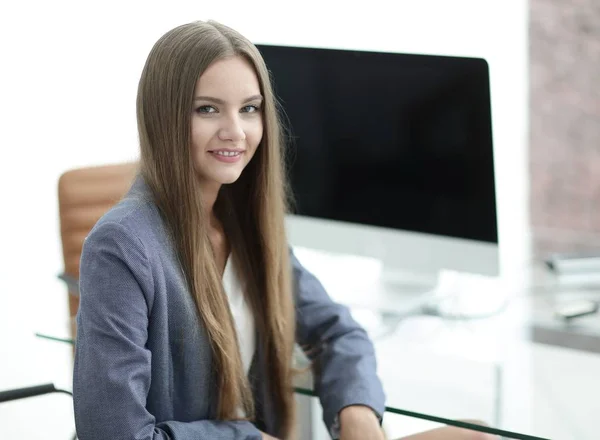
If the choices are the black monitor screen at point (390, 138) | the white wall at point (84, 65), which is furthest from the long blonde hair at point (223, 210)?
the white wall at point (84, 65)

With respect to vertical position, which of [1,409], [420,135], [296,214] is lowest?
[1,409]

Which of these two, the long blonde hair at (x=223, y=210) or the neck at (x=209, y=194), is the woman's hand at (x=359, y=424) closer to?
the long blonde hair at (x=223, y=210)

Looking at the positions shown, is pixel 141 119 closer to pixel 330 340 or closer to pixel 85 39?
pixel 330 340

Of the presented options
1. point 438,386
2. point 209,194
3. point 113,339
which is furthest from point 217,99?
point 438,386

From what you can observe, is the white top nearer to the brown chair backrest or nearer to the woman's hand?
the woman's hand

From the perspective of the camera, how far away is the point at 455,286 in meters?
2.54

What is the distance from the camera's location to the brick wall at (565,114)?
420cm

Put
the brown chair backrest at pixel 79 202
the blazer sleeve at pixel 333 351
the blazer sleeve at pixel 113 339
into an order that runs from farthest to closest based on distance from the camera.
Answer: the brown chair backrest at pixel 79 202 < the blazer sleeve at pixel 333 351 < the blazer sleeve at pixel 113 339

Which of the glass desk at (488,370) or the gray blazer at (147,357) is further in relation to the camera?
the glass desk at (488,370)

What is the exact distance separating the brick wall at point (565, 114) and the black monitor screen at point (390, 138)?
1.76m

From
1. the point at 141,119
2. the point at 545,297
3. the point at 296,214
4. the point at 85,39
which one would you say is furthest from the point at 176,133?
the point at 85,39

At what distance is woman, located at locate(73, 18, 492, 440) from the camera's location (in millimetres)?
1683

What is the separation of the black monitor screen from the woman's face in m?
0.50

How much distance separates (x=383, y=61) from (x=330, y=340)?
0.65 m
